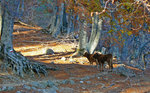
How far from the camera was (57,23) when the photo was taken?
1088 inches

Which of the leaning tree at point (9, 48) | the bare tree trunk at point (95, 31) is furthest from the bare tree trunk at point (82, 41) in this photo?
the leaning tree at point (9, 48)

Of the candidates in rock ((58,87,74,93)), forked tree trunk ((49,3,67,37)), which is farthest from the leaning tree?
forked tree trunk ((49,3,67,37))

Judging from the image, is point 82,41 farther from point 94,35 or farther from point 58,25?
point 58,25

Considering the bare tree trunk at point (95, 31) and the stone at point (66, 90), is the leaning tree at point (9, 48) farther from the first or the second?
the bare tree trunk at point (95, 31)

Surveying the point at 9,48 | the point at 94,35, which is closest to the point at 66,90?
the point at 9,48

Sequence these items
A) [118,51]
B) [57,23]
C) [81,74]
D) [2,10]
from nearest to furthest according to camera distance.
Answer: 1. [2,10]
2. [81,74]
3. [118,51]
4. [57,23]

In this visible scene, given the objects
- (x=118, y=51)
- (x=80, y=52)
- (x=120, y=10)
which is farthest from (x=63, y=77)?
(x=118, y=51)

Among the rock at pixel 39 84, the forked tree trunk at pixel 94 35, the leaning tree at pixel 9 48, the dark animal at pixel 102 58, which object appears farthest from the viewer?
the forked tree trunk at pixel 94 35

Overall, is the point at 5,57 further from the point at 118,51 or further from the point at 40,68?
the point at 118,51

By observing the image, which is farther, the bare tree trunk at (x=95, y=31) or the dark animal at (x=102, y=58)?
the bare tree trunk at (x=95, y=31)

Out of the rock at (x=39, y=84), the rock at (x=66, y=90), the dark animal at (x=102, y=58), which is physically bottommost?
the rock at (x=66, y=90)

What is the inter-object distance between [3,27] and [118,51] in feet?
40.3

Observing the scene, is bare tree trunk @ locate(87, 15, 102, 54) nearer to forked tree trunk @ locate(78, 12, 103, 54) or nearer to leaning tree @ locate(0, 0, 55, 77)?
forked tree trunk @ locate(78, 12, 103, 54)

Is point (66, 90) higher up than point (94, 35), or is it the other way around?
point (94, 35)
